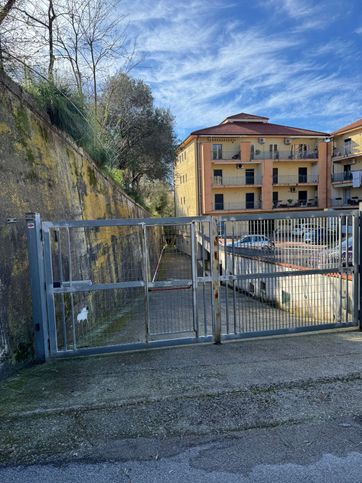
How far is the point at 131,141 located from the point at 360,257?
17.6 metres

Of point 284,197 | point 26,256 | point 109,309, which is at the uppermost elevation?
Result: point 284,197

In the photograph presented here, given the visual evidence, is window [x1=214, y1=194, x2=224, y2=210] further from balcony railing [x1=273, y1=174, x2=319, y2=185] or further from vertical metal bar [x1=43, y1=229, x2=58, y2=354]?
vertical metal bar [x1=43, y1=229, x2=58, y2=354]

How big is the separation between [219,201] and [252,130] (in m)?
9.47

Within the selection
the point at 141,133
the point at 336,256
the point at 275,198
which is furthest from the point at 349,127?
the point at 336,256

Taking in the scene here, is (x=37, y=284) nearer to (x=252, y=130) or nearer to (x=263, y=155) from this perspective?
(x=263, y=155)

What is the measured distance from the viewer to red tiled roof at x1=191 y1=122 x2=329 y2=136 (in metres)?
35.2

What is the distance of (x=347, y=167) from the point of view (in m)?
38.9

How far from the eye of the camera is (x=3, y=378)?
3123 millimetres

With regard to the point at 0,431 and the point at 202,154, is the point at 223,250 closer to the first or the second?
the point at 0,431

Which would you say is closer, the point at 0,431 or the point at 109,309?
the point at 0,431

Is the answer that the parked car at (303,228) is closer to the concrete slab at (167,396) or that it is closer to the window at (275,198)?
the concrete slab at (167,396)

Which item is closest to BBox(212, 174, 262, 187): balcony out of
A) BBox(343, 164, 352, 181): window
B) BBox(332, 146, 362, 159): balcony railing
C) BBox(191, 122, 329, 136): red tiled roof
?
BBox(191, 122, 329, 136): red tiled roof

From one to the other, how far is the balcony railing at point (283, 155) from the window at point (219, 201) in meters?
5.90

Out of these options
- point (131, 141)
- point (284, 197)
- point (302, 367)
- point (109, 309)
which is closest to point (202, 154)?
point (284, 197)
